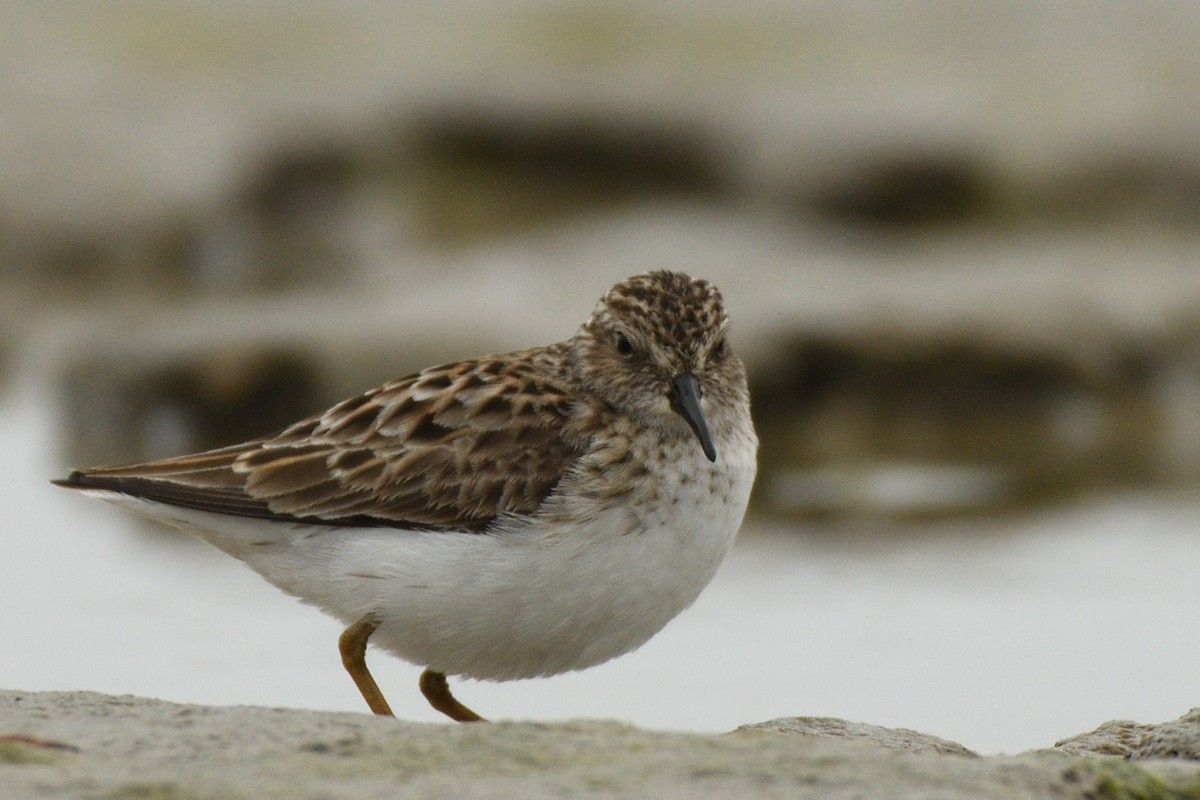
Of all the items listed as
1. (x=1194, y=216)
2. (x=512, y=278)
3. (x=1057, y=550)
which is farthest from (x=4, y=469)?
(x=1194, y=216)

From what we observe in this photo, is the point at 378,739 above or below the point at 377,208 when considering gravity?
below

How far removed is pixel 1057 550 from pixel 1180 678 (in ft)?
9.59

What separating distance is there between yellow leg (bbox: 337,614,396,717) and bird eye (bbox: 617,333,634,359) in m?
1.61

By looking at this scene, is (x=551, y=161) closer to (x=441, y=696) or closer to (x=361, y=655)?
(x=441, y=696)

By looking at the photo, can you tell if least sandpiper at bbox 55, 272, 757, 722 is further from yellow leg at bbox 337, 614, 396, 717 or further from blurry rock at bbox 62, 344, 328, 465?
blurry rock at bbox 62, 344, 328, 465

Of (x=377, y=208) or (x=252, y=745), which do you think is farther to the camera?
(x=377, y=208)

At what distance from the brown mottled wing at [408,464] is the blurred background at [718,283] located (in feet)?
9.53

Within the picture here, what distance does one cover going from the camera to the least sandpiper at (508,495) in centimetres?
705

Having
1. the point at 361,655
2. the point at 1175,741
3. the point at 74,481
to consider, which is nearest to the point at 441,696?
the point at 361,655

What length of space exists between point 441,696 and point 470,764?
2981 mm

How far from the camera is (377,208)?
21.2 metres

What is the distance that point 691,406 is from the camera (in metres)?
7.54

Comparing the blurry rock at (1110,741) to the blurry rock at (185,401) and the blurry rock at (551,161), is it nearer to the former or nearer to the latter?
the blurry rock at (185,401)

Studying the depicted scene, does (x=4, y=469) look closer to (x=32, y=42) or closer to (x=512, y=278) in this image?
(x=512, y=278)
